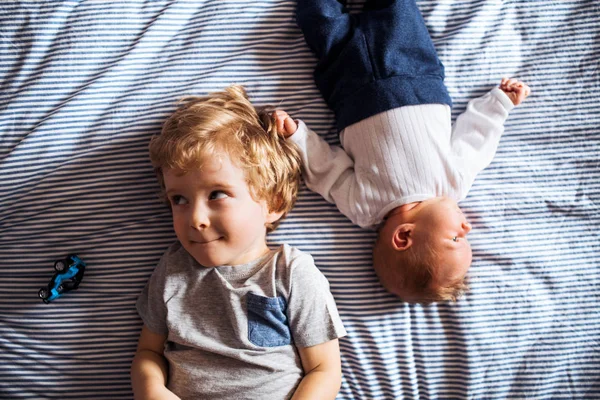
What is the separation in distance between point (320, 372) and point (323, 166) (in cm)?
48

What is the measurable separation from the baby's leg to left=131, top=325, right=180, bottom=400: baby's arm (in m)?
0.80

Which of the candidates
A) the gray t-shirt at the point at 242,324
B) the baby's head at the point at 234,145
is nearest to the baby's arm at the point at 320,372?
the gray t-shirt at the point at 242,324

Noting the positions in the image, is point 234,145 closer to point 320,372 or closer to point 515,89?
point 320,372

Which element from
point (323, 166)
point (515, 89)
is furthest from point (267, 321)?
point (515, 89)

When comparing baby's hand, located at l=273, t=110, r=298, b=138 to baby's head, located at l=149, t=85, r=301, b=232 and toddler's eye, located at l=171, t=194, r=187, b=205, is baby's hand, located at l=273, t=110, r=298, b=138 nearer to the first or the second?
baby's head, located at l=149, t=85, r=301, b=232

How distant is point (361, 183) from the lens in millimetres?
1228

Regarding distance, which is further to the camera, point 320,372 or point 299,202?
point 299,202

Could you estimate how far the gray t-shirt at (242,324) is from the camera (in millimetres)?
1142

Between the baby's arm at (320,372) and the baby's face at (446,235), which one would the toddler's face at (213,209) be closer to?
the baby's arm at (320,372)

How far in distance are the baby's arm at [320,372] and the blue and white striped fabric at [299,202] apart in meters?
0.10

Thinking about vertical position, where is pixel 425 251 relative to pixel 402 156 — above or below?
below

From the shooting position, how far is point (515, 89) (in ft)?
4.16

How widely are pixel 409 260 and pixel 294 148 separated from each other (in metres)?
0.38

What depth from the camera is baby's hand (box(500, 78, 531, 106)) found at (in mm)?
1266
